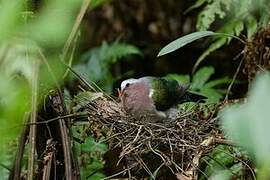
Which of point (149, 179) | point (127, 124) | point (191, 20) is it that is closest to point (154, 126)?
point (127, 124)

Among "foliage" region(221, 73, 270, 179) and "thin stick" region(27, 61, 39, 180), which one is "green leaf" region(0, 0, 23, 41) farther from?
"thin stick" region(27, 61, 39, 180)

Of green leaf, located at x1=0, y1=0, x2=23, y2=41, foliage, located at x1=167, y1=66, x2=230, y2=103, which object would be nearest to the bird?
foliage, located at x1=167, y1=66, x2=230, y2=103

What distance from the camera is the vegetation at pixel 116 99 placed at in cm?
64

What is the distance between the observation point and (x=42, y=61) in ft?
4.63

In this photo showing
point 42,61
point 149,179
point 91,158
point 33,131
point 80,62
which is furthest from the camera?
point 80,62

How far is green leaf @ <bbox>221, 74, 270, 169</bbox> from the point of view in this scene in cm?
47

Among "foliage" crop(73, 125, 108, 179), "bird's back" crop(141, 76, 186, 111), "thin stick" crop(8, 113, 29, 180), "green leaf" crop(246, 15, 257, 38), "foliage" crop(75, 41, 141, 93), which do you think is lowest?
"foliage" crop(73, 125, 108, 179)

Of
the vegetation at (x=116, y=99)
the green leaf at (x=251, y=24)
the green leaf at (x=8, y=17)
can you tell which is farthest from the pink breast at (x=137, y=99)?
the green leaf at (x=8, y=17)

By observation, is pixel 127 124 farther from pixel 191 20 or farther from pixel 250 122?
pixel 191 20

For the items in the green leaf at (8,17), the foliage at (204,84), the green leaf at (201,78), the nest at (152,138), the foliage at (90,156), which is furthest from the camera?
the green leaf at (201,78)

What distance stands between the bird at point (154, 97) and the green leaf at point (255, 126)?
85.5 inches

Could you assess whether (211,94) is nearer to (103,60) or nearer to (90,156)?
(103,60)

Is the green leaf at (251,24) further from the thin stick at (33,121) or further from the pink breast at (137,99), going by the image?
the thin stick at (33,121)

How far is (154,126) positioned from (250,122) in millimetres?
1806
